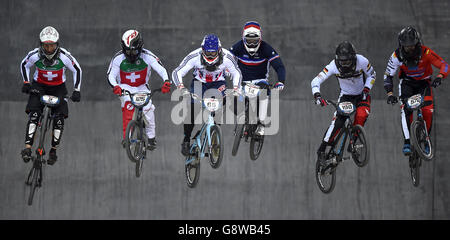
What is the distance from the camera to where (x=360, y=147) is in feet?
36.3

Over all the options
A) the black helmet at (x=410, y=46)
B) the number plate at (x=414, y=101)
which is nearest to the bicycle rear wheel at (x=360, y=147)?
the number plate at (x=414, y=101)

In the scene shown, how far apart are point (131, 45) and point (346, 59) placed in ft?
10.3

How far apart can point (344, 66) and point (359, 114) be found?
2.40 ft

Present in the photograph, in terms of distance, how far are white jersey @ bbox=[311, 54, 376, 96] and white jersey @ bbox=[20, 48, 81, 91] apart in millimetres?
3608

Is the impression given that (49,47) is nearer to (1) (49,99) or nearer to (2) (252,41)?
(1) (49,99)

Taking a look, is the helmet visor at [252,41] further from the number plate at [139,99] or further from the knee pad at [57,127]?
the knee pad at [57,127]

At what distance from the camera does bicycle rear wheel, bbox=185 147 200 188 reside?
11.3 metres

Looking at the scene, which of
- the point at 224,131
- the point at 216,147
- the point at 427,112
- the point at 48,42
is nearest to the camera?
the point at 216,147

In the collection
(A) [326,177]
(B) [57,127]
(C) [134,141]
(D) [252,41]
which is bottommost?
(A) [326,177]

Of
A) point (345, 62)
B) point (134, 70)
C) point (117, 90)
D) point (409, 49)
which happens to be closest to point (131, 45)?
point (134, 70)

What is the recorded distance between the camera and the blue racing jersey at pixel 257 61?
12.0 m

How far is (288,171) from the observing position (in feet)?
49.0

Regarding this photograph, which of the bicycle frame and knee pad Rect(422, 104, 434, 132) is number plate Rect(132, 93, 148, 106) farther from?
knee pad Rect(422, 104, 434, 132)

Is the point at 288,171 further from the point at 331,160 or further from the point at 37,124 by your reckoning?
the point at 37,124
